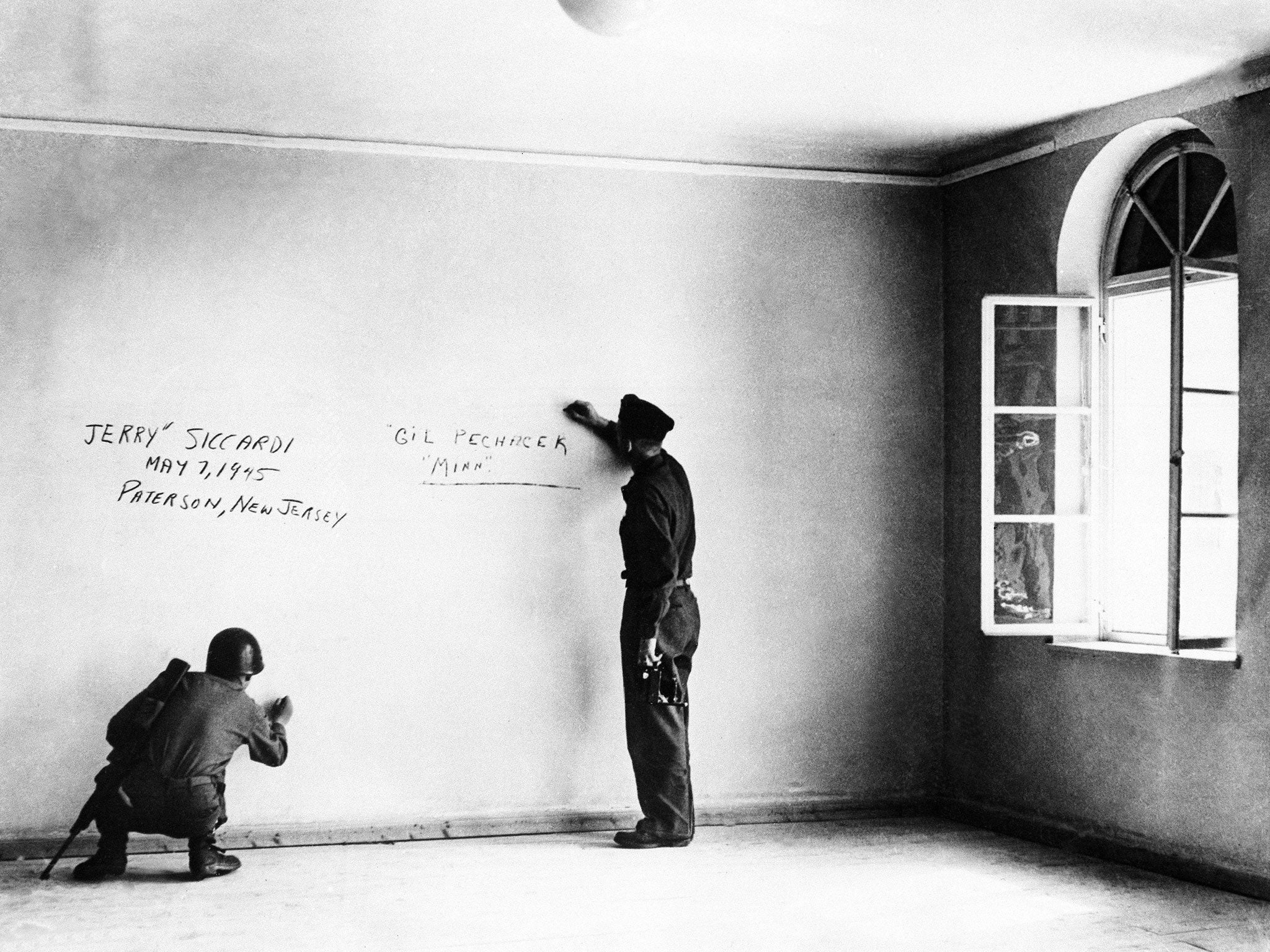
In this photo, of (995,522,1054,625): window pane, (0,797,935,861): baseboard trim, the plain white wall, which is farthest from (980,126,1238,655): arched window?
(0,797,935,861): baseboard trim

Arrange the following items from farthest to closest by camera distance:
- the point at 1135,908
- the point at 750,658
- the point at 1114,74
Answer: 1. the point at 750,658
2. the point at 1114,74
3. the point at 1135,908

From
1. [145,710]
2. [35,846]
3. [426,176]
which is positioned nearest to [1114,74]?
[426,176]

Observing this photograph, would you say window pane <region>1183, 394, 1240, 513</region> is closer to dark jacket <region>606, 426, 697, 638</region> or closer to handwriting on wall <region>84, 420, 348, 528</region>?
dark jacket <region>606, 426, 697, 638</region>

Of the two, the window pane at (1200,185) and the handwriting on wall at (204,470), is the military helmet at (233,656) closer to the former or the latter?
the handwriting on wall at (204,470)

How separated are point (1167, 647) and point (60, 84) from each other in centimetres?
429

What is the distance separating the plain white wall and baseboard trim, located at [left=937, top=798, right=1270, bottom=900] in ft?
1.11

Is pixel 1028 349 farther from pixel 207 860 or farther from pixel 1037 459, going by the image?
pixel 207 860

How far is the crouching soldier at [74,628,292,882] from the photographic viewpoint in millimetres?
4527

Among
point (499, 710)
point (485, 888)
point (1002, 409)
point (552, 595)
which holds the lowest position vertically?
point (485, 888)

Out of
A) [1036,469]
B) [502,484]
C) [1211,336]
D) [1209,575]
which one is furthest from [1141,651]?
[502,484]

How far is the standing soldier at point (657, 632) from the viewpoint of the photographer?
16.6ft

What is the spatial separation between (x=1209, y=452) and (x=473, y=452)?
270cm

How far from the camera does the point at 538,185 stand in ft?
18.0

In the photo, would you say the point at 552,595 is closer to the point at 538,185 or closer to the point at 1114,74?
the point at 538,185
